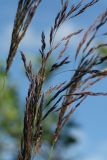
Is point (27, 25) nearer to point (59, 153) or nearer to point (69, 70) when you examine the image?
point (69, 70)

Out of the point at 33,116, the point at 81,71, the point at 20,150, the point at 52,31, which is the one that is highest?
the point at 52,31

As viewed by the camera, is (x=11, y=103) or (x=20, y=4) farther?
(x=11, y=103)

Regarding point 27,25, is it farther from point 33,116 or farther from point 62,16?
point 33,116

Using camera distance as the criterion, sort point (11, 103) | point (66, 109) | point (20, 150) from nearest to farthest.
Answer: point (20, 150) → point (66, 109) → point (11, 103)

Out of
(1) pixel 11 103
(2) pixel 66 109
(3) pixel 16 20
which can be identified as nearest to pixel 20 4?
(3) pixel 16 20

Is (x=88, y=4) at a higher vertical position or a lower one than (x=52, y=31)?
higher

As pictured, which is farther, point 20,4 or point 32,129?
point 20,4

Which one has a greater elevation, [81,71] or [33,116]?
[81,71]

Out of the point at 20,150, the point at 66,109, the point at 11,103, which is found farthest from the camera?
the point at 11,103

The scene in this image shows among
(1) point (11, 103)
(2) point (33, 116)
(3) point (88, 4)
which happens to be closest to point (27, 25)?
(3) point (88, 4)
